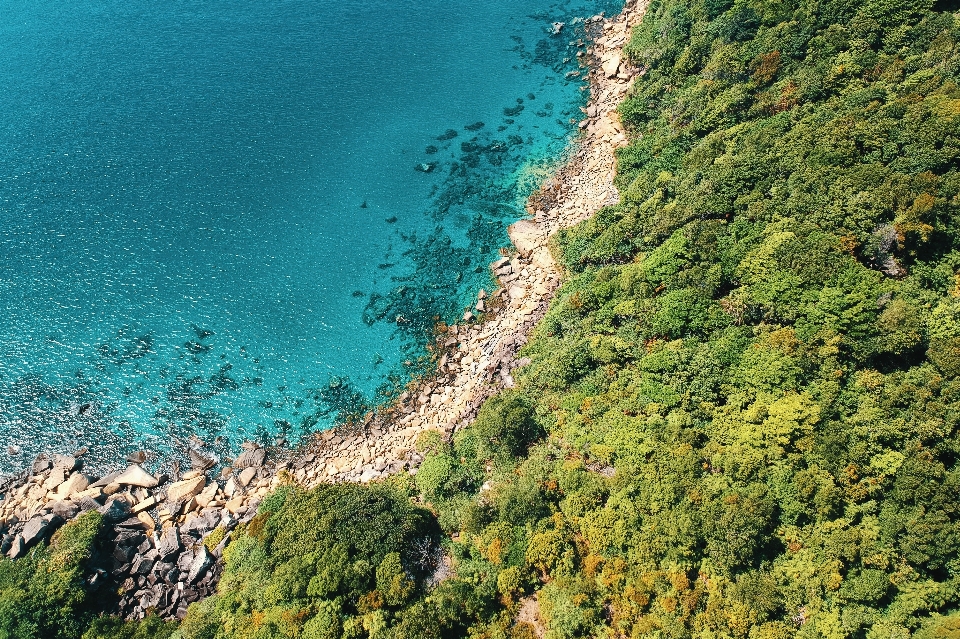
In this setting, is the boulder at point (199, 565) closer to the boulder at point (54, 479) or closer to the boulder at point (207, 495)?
the boulder at point (207, 495)

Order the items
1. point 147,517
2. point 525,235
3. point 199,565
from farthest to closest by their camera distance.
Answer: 1. point 525,235
2. point 147,517
3. point 199,565

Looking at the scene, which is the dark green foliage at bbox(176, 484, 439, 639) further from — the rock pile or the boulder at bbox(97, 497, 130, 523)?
the boulder at bbox(97, 497, 130, 523)

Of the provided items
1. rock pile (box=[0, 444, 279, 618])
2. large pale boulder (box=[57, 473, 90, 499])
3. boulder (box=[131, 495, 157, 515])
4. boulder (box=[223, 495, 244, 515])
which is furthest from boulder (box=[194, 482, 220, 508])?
large pale boulder (box=[57, 473, 90, 499])

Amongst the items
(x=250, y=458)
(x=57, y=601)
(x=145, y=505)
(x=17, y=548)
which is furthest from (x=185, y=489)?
(x=17, y=548)

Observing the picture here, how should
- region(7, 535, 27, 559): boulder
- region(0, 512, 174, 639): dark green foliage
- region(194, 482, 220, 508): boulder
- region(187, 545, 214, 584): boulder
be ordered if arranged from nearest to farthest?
region(0, 512, 174, 639): dark green foliage → region(7, 535, 27, 559): boulder → region(187, 545, 214, 584): boulder → region(194, 482, 220, 508): boulder

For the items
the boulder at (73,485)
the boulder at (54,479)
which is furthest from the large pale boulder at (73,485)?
the boulder at (54,479)

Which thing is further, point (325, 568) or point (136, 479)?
point (136, 479)

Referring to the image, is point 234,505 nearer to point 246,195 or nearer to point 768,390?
point 246,195
